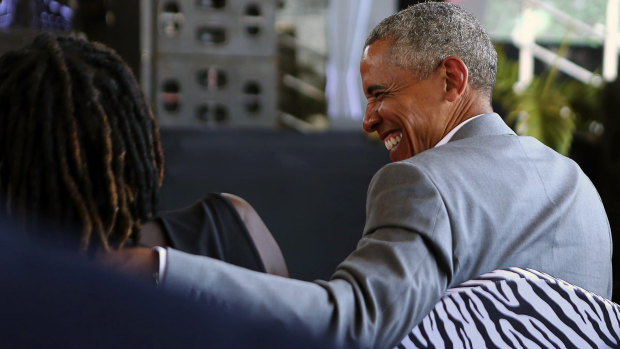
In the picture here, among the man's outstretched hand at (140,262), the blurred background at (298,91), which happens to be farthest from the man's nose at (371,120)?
the blurred background at (298,91)

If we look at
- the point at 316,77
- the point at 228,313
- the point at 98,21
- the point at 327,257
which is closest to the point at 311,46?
the point at 316,77

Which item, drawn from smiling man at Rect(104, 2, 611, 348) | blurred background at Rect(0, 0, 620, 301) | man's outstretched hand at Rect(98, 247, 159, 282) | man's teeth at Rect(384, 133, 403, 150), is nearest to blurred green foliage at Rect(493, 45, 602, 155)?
blurred background at Rect(0, 0, 620, 301)

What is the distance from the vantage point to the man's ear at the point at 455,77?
132cm

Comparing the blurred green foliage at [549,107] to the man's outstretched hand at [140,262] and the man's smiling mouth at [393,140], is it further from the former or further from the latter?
the man's outstretched hand at [140,262]

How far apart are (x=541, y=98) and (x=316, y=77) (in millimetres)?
1652

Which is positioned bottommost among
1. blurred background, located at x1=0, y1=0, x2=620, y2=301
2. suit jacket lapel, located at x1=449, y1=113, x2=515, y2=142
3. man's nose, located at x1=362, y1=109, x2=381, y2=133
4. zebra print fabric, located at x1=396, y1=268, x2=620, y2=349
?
blurred background, located at x1=0, y1=0, x2=620, y2=301

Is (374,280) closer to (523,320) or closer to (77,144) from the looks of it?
(523,320)

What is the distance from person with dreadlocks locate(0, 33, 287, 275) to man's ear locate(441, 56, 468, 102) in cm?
55

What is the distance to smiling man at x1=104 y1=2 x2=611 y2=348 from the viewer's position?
739 mm

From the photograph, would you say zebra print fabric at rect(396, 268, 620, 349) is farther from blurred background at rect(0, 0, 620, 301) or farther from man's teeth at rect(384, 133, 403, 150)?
blurred background at rect(0, 0, 620, 301)

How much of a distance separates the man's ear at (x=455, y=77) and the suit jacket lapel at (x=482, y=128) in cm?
9

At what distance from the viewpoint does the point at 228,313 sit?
44 centimetres

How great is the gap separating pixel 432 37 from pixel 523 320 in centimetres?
66

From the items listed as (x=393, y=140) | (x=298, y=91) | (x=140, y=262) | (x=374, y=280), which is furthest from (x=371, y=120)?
(x=298, y=91)
